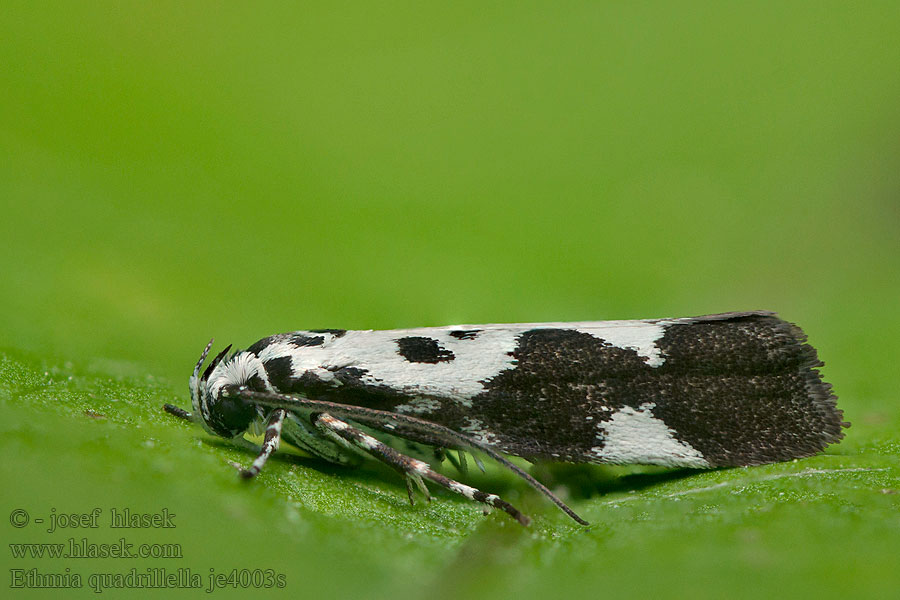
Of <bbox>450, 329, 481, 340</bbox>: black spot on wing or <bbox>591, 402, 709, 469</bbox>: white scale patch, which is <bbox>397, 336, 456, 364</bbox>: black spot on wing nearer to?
<bbox>450, 329, 481, 340</bbox>: black spot on wing

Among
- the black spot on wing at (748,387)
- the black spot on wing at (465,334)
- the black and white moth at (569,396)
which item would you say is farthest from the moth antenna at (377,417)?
the black spot on wing at (748,387)

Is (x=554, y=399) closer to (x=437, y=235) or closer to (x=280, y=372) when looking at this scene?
(x=280, y=372)

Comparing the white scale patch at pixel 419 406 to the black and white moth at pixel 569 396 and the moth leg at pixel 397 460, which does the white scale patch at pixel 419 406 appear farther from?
the moth leg at pixel 397 460

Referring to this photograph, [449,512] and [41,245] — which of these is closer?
[449,512]

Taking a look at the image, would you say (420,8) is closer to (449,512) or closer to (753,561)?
(449,512)

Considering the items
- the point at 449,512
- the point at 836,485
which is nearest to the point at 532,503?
the point at 449,512

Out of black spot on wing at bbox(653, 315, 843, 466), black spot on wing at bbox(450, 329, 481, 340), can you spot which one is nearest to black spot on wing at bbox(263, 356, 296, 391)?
black spot on wing at bbox(450, 329, 481, 340)
